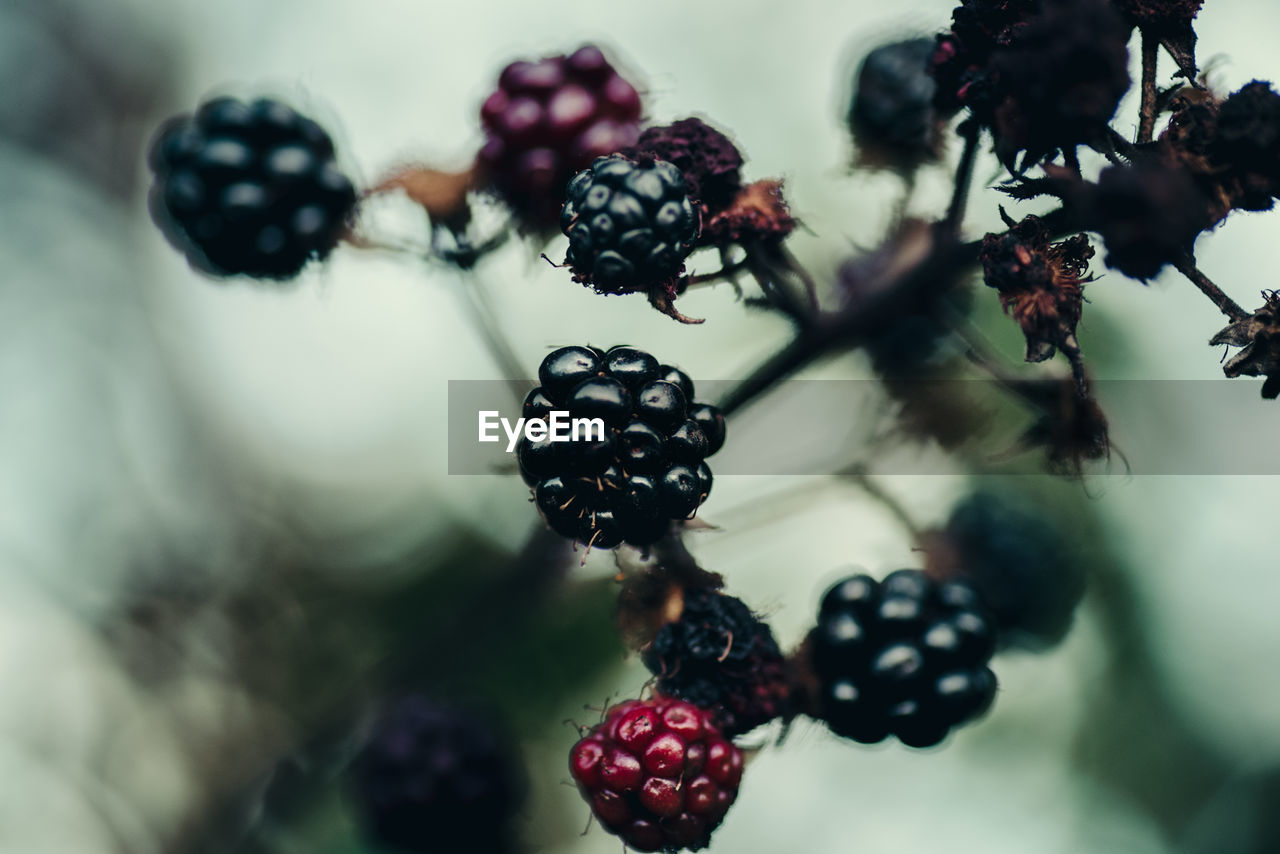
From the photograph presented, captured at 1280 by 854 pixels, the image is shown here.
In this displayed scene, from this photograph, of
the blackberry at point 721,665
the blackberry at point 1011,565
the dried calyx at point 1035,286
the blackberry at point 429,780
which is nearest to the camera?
the dried calyx at point 1035,286

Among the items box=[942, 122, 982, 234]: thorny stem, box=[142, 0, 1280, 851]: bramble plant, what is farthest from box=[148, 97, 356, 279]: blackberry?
box=[942, 122, 982, 234]: thorny stem

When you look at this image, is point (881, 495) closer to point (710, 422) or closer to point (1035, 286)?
point (710, 422)

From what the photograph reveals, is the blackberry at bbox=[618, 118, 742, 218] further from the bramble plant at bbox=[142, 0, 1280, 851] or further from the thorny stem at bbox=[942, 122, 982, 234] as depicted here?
→ the thorny stem at bbox=[942, 122, 982, 234]

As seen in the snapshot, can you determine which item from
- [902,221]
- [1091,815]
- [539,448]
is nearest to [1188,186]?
[902,221]

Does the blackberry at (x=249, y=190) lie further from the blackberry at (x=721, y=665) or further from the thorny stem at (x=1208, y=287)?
the thorny stem at (x=1208, y=287)

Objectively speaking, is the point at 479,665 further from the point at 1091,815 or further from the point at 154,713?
the point at 1091,815

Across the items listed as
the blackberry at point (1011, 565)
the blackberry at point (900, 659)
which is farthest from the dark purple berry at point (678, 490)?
the blackberry at point (1011, 565)
